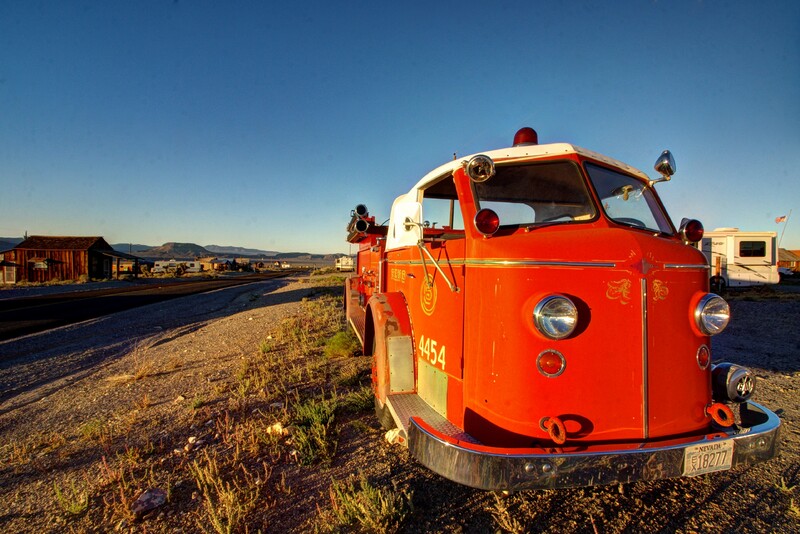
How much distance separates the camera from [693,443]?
2375 mm

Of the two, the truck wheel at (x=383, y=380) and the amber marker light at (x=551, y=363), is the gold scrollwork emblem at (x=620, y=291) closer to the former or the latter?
the amber marker light at (x=551, y=363)

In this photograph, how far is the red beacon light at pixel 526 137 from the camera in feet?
11.6

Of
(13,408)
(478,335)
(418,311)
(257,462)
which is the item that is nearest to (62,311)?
(13,408)

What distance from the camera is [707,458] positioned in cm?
239

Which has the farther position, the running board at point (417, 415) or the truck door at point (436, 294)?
the truck door at point (436, 294)

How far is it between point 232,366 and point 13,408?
268 cm

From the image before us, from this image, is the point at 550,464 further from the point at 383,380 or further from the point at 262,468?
the point at 262,468

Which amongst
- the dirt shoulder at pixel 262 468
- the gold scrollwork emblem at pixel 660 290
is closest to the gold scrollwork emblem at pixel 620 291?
the gold scrollwork emblem at pixel 660 290

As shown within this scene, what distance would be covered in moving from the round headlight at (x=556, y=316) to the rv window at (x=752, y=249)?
21343 mm

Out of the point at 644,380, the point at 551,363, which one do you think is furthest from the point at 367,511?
the point at 644,380

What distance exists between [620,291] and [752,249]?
2145 centimetres

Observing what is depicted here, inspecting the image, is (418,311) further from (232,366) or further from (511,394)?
(232,366)

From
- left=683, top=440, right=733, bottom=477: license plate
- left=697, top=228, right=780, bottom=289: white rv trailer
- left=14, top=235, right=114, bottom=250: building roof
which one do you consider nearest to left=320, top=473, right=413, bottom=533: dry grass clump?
left=683, top=440, right=733, bottom=477: license plate

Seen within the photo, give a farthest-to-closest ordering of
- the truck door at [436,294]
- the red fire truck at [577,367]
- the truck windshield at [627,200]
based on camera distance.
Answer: the truck windshield at [627,200], the truck door at [436,294], the red fire truck at [577,367]
